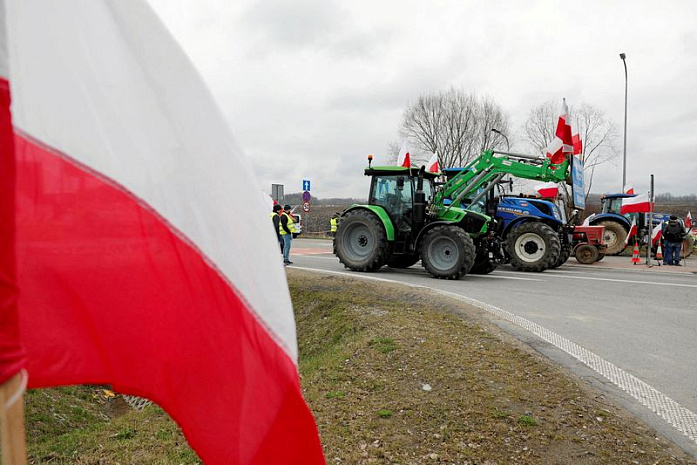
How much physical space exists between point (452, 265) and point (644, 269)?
6.94m

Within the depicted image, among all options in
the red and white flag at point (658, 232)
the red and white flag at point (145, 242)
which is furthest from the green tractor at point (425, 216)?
the red and white flag at point (145, 242)

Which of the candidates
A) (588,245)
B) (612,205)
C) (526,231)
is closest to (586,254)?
(588,245)

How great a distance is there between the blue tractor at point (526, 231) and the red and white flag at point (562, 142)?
185 centimetres

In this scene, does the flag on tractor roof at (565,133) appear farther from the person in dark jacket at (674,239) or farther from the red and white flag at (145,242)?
the red and white flag at (145,242)

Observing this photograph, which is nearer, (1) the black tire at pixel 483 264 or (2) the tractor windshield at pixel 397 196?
(2) the tractor windshield at pixel 397 196

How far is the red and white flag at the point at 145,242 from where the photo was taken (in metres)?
1.59

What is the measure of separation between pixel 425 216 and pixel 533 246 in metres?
3.24

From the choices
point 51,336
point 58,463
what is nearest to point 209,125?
point 51,336

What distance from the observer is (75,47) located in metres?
1.58

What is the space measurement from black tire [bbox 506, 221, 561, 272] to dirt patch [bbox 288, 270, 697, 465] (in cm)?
744

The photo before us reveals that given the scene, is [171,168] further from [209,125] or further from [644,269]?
[644,269]

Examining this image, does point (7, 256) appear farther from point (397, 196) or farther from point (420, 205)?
point (397, 196)

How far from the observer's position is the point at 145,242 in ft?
5.60

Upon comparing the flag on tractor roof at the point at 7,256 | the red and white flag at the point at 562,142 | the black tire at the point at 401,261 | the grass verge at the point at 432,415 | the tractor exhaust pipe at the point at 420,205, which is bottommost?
the grass verge at the point at 432,415
